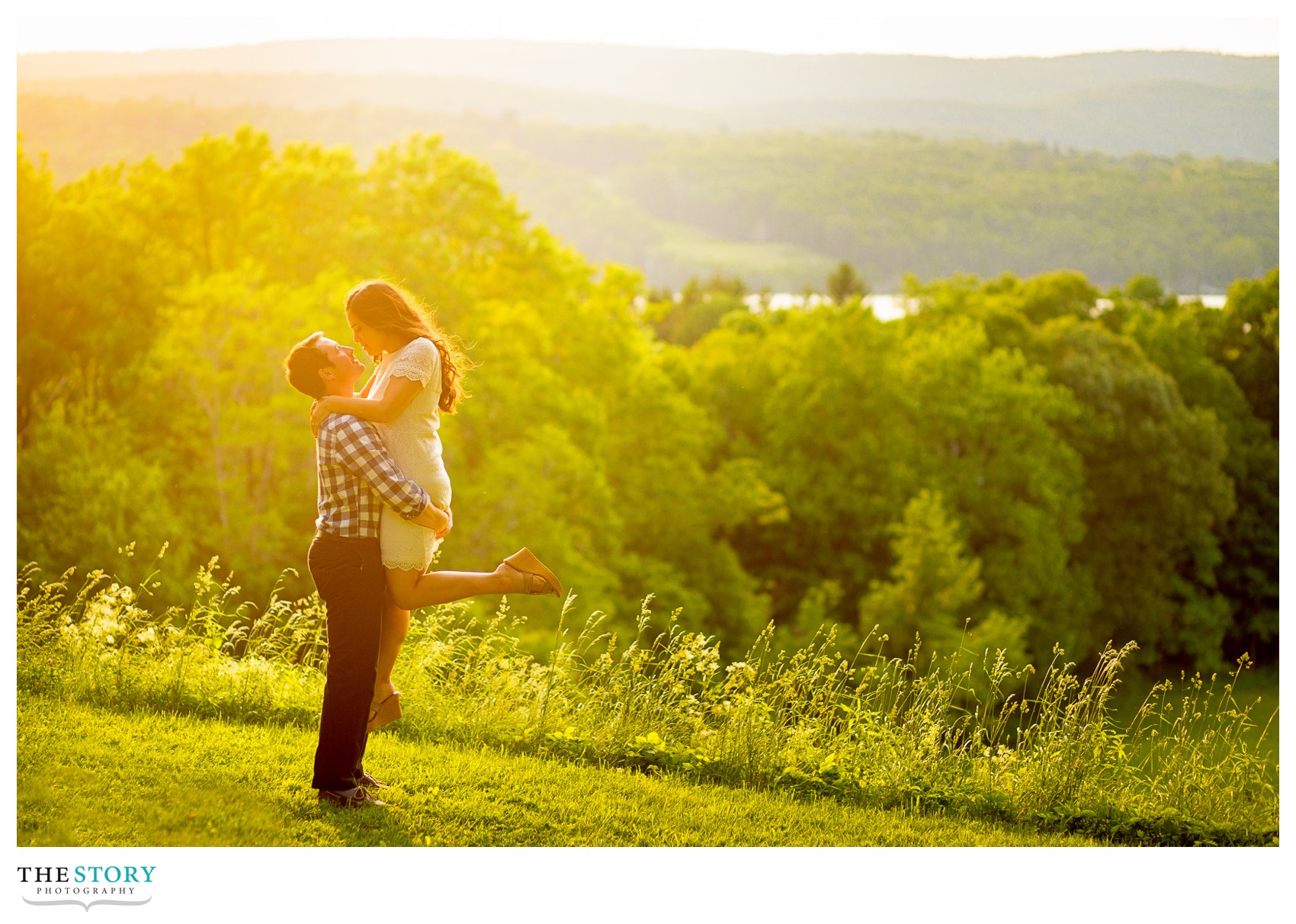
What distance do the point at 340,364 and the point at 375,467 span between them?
470 mm

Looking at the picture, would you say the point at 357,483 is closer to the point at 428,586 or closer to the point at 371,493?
the point at 371,493

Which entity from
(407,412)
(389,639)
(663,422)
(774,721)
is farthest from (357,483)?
(663,422)

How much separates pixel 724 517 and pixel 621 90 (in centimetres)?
1121

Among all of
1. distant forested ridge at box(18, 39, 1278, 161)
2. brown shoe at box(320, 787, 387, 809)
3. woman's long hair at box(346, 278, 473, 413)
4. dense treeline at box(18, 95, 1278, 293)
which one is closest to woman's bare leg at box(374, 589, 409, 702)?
brown shoe at box(320, 787, 387, 809)

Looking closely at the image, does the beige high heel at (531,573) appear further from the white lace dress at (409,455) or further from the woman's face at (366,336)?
the woman's face at (366,336)

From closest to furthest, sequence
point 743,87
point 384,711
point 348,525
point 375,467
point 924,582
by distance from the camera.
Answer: point 375,467, point 348,525, point 384,711, point 924,582, point 743,87

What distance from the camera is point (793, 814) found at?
552 cm

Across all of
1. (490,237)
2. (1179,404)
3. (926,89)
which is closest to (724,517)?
(490,237)

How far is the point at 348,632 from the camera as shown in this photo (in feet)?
15.5

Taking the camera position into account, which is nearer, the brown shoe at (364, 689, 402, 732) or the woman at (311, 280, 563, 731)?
the woman at (311, 280, 563, 731)

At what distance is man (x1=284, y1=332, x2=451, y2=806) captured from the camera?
4605mm

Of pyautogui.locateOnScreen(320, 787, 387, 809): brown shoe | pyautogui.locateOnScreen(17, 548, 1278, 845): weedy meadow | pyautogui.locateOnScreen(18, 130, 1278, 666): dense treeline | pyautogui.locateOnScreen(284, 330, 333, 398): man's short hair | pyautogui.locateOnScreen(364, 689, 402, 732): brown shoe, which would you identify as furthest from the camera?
pyautogui.locateOnScreen(18, 130, 1278, 666): dense treeline

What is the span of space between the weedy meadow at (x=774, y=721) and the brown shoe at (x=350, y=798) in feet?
3.28

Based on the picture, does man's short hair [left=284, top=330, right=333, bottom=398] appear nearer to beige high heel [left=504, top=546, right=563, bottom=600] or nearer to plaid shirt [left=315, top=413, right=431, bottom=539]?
plaid shirt [left=315, top=413, right=431, bottom=539]
